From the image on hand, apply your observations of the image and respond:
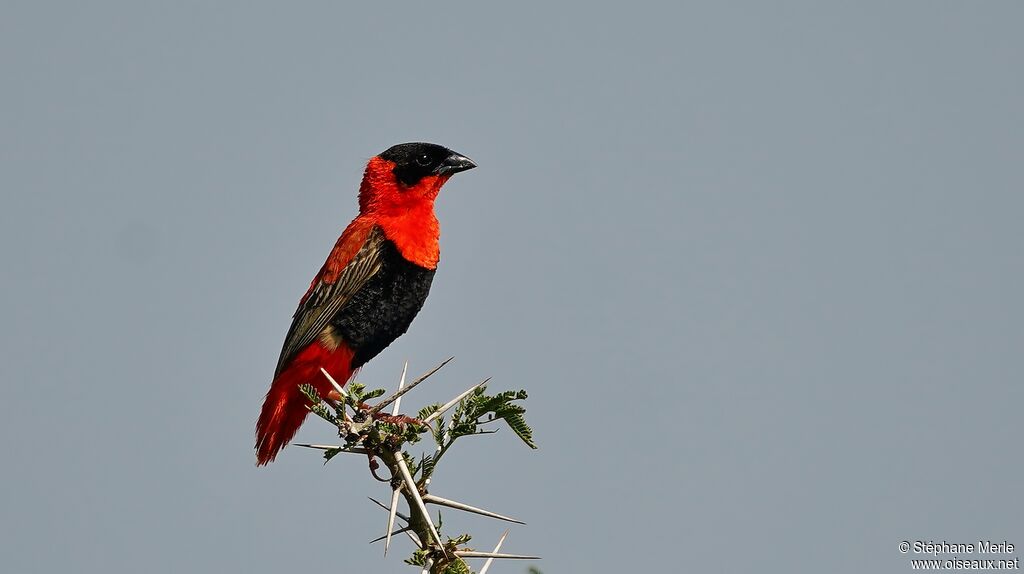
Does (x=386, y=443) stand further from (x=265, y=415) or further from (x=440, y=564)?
(x=265, y=415)

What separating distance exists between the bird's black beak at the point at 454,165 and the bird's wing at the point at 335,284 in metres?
0.64

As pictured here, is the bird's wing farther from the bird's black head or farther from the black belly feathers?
the bird's black head

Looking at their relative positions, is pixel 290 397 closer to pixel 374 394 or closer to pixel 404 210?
pixel 404 210

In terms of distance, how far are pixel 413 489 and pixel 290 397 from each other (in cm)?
279

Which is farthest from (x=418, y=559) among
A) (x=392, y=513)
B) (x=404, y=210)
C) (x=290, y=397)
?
(x=404, y=210)

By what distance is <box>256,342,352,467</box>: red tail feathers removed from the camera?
20.6ft

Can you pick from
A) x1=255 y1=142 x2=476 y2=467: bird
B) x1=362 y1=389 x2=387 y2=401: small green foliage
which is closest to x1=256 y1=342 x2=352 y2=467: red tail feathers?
x1=255 y1=142 x2=476 y2=467: bird

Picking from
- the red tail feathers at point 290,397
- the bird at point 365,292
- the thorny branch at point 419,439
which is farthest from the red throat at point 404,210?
the thorny branch at point 419,439

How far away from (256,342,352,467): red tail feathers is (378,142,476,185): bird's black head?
135 centimetres

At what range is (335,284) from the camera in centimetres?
658

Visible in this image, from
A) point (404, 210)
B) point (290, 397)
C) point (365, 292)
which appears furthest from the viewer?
point (404, 210)

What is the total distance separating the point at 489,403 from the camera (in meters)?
3.80

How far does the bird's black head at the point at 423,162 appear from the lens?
23.2ft

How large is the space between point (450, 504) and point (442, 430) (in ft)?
0.97
